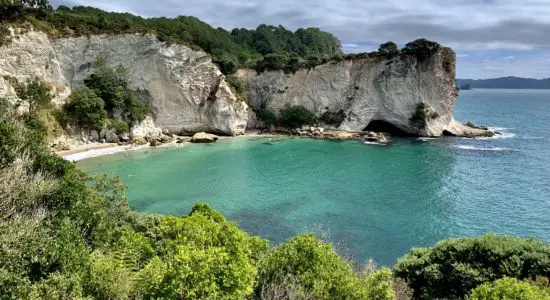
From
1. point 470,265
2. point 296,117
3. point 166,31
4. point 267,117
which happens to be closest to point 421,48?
point 296,117

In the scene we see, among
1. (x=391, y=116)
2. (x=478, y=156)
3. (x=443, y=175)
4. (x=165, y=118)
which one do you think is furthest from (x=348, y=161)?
(x=165, y=118)

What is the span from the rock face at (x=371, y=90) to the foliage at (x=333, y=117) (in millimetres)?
526

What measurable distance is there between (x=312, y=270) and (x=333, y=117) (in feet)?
181

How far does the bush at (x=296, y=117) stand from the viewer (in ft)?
213

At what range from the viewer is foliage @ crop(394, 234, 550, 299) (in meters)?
13.1

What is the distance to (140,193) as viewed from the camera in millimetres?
31844

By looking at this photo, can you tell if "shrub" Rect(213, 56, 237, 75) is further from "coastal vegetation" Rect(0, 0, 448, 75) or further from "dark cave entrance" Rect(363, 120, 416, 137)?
"dark cave entrance" Rect(363, 120, 416, 137)

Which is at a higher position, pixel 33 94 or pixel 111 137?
pixel 33 94

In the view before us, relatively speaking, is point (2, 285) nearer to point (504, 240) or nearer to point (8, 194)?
point (8, 194)

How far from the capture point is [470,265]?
541 inches

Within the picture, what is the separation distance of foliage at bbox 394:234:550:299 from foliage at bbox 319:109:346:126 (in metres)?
51.1

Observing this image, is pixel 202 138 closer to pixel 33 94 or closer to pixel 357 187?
pixel 33 94

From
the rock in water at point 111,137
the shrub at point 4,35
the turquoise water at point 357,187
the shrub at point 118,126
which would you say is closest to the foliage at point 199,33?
the shrub at point 4,35

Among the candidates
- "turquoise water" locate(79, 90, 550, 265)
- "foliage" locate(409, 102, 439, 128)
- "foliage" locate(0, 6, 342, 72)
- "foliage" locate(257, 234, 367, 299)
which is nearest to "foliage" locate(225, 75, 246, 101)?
"foliage" locate(0, 6, 342, 72)
